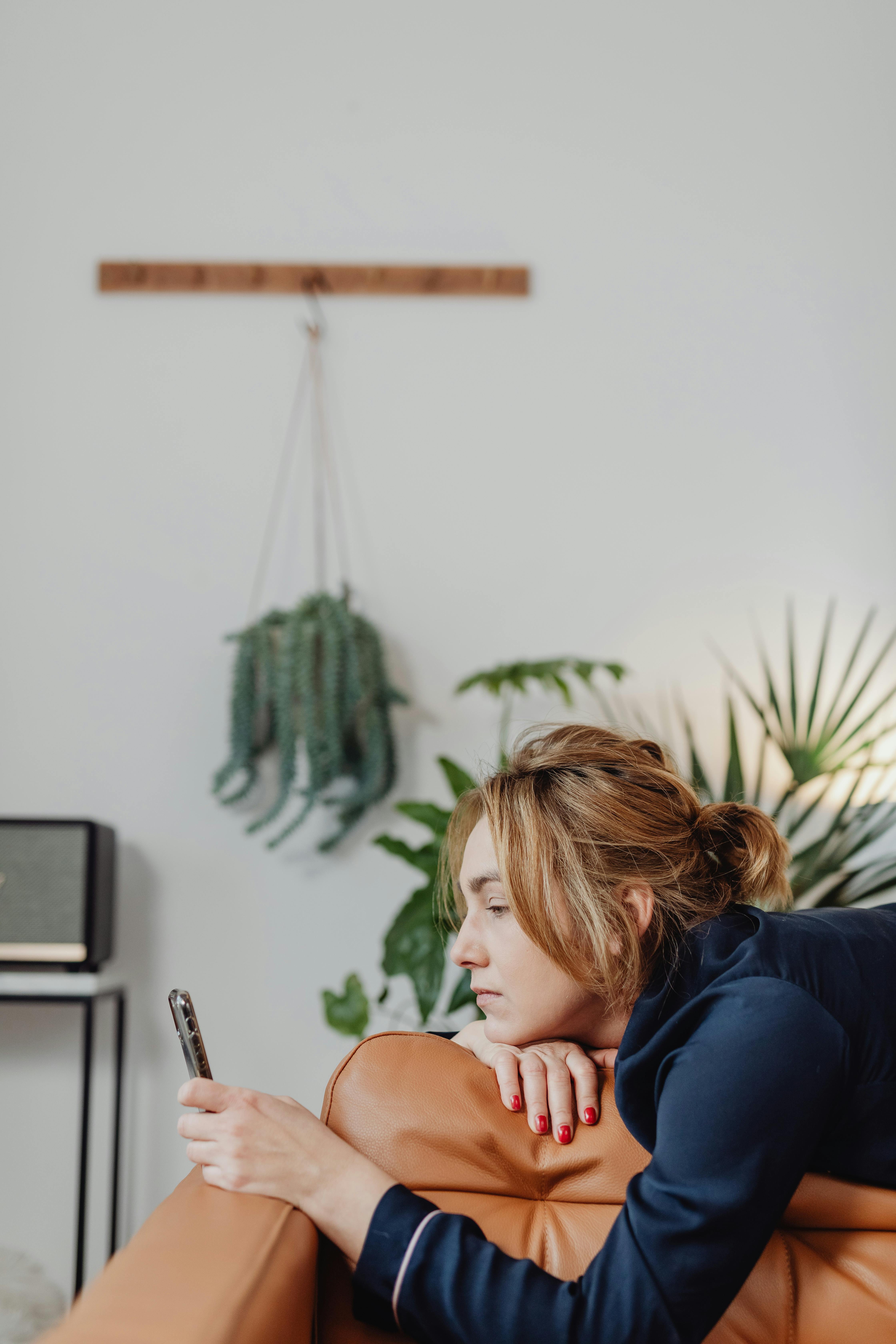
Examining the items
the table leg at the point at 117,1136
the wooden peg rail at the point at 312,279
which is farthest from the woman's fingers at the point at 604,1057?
the wooden peg rail at the point at 312,279

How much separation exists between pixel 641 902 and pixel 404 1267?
1.22 feet

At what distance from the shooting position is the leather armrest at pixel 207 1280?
62cm

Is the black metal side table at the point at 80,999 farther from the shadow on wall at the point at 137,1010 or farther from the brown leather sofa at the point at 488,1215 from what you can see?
the brown leather sofa at the point at 488,1215

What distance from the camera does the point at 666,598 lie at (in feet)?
7.72

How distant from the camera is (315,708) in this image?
208cm

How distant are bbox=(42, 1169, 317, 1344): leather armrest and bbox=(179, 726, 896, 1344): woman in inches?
1.3

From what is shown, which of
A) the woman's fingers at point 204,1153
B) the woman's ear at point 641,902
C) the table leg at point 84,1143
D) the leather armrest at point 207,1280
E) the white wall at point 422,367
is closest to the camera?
the leather armrest at point 207,1280

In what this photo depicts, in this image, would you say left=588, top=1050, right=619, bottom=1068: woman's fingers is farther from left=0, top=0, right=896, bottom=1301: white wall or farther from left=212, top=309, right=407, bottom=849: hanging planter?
left=0, top=0, right=896, bottom=1301: white wall

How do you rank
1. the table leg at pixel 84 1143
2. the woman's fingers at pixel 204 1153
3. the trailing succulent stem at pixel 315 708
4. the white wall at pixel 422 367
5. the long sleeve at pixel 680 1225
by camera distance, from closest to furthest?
the long sleeve at pixel 680 1225 → the woman's fingers at pixel 204 1153 → the table leg at pixel 84 1143 → the trailing succulent stem at pixel 315 708 → the white wall at pixel 422 367

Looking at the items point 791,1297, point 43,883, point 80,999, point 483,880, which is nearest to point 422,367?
point 43,883

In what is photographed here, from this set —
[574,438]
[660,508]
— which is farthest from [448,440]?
[660,508]

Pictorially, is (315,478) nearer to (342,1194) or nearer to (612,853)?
(612,853)

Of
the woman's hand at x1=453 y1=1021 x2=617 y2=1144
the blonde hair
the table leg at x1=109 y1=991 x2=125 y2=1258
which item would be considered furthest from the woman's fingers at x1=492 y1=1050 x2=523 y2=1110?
the table leg at x1=109 y1=991 x2=125 y2=1258

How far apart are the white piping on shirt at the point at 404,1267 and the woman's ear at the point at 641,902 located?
1.06ft
